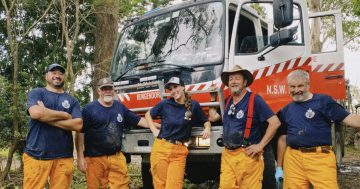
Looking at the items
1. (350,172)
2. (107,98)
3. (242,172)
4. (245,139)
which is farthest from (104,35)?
(242,172)

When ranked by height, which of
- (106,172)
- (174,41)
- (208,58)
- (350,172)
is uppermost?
(174,41)

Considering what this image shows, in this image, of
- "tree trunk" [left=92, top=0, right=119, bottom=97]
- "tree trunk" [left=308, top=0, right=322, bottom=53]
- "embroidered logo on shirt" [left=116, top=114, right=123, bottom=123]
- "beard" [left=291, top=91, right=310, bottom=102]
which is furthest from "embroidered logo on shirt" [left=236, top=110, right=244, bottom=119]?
"tree trunk" [left=308, top=0, right=322, bottom=53]

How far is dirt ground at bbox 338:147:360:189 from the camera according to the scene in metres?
7.26

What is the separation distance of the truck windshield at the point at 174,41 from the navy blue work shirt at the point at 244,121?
962 millimetres

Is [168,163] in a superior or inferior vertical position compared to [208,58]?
inferior

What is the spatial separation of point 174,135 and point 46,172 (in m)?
1.41

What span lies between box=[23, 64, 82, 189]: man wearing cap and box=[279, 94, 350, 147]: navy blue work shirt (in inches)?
88.2

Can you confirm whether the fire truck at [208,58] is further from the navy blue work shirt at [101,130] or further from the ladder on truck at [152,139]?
the navy blue work shirt at [101,130]

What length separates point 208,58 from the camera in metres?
4.96

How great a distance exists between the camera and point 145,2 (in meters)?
14.7

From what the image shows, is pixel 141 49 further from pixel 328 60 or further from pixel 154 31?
pixel 328 60

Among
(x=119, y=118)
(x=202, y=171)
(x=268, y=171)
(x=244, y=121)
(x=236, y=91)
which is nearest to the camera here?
(x=244, y=121)

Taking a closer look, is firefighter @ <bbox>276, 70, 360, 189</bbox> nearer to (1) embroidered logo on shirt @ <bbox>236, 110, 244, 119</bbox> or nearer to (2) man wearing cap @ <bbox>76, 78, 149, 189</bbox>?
(1) embroidered logo on shirt @ <bbox>236, 110, 244, 119</bbox>

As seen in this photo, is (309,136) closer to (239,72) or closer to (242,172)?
(242,172)
